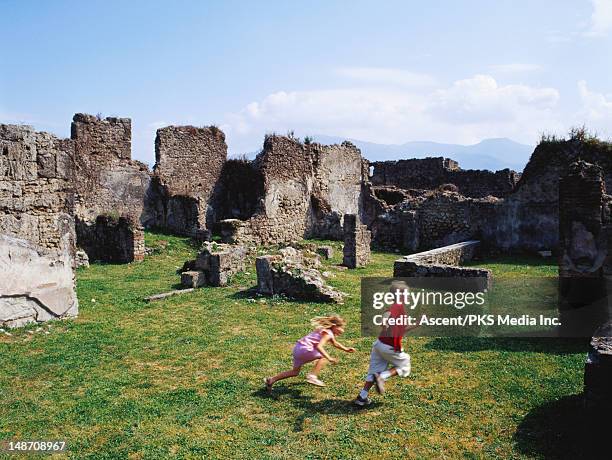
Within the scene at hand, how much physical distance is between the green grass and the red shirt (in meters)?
0.65

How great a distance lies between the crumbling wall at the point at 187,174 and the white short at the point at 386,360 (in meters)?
16.2

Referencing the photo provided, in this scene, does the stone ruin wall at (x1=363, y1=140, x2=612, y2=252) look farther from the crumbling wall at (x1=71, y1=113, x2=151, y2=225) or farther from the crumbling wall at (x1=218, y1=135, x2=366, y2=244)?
the crumbling wall at (x1=71, y1=113, x2=151, y2=225)

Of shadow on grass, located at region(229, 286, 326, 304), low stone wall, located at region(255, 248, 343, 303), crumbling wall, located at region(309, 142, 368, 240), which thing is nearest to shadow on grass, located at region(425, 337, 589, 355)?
low stone wall, located at region(255, 248, 343, 303)

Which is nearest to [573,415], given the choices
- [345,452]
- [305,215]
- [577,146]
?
[345,452]

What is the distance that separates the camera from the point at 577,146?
17047mm

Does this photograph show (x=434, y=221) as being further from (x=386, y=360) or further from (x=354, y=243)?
(x=386, y=360)

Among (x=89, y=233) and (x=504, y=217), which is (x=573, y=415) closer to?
(x=504, y=217)

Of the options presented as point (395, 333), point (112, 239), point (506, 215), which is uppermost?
point (506, 215)

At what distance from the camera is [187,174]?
79.2ft

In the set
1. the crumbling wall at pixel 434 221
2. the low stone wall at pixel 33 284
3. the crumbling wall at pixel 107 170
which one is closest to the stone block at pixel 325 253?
the crumbling wall at pixel 434 221

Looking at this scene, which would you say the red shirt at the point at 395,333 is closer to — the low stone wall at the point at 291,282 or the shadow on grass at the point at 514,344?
the shadow on grass at the point at 514,344

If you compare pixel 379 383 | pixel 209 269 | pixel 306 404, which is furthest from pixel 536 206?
pixel 306 404

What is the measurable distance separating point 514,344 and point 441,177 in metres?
25.9

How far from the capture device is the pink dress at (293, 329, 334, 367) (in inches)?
235
